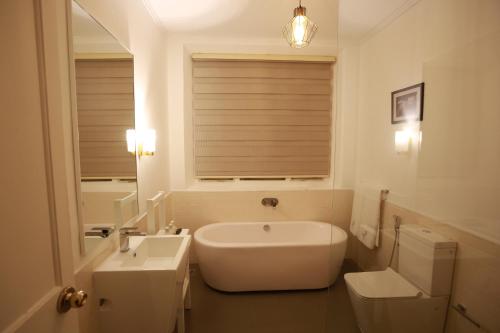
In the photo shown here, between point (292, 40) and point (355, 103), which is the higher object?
point (292, 40)

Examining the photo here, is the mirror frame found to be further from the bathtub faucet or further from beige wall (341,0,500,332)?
beige wall (341,0,500,332)

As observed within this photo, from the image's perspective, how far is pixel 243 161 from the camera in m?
2.74

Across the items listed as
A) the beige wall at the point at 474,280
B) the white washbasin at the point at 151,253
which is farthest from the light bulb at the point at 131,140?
the beige wall at the point at 474,280

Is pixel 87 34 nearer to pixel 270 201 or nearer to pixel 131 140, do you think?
pixel 131 140

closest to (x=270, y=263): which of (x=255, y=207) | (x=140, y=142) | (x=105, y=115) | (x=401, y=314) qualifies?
(x=255, y=207)

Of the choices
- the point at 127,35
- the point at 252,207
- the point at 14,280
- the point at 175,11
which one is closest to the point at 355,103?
the point at 252,207

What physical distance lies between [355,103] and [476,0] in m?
1.33

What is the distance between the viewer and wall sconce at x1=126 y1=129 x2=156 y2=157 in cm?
161

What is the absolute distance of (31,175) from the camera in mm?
602

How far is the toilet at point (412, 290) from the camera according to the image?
151 cm

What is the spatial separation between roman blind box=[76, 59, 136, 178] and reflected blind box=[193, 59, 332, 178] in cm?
109

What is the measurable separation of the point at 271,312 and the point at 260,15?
275 centimetres

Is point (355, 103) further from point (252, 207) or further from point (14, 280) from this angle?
point (14, 280)

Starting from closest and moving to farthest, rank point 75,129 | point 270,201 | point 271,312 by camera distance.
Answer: point 75,129, point 271,312, point 270,201
